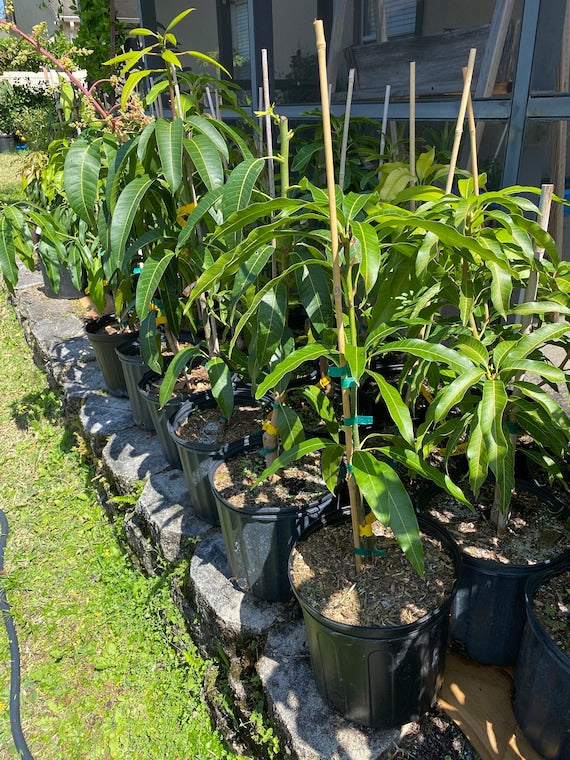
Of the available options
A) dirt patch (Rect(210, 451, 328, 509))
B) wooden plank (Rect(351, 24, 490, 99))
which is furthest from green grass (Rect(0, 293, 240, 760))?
wooden plank (Rect(351, 24, 490, 99))

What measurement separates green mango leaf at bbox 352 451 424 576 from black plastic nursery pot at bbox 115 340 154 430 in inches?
60.8

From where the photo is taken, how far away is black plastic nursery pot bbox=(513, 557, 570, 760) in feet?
3.87

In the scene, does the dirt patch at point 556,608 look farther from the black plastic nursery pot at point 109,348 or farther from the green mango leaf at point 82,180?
the black plastic nursery pot at point 109,348

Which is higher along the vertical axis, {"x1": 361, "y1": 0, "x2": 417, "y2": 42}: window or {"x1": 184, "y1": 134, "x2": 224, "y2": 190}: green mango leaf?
{"x1": 361, "y1": 0, "x2": 417, "y2": 42}: window

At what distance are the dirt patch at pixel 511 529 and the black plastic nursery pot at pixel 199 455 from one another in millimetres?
738

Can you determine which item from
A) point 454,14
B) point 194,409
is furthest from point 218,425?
point 454,14

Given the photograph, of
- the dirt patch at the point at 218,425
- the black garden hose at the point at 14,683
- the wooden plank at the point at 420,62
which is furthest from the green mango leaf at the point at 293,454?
the wooden plank at the point at 420,62

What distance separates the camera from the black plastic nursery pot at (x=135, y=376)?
259cm

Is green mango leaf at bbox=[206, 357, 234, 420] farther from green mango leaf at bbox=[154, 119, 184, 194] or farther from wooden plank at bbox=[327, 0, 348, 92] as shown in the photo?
wooden plank at bbox=[327, 0, 348, 92]

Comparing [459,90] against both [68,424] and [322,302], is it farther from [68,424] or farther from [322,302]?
[68,424]

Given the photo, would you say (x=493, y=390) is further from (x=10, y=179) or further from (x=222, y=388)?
(x=10, y=179)

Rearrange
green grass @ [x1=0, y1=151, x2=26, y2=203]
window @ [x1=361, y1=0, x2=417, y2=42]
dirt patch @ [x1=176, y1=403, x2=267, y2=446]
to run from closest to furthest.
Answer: dirt patch @ [x1=176, y1=403, x2=267, y2=446] < window @ [x1=361, y1=0, x2=417, y2=42] < green grass @ [x1=0, y1=151, x2=26, y2=203]

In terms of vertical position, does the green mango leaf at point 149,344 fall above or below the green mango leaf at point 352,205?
below

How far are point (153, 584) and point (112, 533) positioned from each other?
0.46 metres
